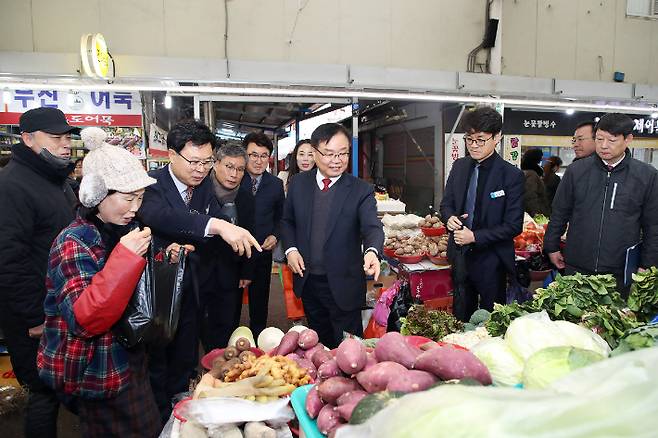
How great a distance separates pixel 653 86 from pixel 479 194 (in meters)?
6.80

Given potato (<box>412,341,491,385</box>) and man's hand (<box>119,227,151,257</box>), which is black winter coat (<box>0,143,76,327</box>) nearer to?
man's hand (<box>119,227,151,257</box>)

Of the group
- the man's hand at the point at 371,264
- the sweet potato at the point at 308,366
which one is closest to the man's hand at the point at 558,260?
the man's hand at the point at 371,264

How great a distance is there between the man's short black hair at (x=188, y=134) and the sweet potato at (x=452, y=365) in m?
1.81

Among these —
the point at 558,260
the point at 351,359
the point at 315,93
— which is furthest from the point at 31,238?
the point at 315,93

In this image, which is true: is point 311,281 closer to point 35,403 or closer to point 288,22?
point 35,403

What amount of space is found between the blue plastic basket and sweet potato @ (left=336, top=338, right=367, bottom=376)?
0.18m

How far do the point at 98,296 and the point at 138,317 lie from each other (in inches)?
7.9

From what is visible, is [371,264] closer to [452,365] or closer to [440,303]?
[452,365]

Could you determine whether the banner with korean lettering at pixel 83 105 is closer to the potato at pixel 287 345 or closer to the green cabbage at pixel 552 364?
the potato at pixel 287 345

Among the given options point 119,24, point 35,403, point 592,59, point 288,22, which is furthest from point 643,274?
point 592,59

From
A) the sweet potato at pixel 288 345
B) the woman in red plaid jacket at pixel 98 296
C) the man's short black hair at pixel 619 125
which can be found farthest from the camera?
the man's short black hair at pixel 619 125

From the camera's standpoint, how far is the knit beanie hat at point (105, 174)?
1.68 m

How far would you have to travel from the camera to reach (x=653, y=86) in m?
7.73

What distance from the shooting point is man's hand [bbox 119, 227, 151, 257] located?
63.9 inches
